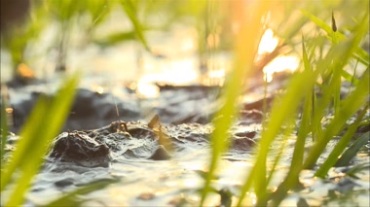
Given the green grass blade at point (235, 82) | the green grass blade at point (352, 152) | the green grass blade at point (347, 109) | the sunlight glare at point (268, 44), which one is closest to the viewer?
the green grass blade at point (235, 82)

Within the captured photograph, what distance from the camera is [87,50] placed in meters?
4.12

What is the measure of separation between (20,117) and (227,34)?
5.25ft

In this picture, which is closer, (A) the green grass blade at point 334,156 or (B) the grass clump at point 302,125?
(B) the grass clump at point 302,125

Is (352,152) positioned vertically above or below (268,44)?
below

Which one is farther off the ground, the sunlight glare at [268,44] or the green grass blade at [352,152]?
the sunlight glare at [268,44]

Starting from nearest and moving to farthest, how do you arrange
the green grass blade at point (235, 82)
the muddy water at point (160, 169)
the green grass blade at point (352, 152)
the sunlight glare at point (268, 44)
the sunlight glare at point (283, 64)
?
the green grass blade at point (235, 82)
the muddy water at point (160, 169)
the green grass blade at point (352, 152)
the sunlight glare at point (268, 44)
the sunlight glare at point (283, 64)

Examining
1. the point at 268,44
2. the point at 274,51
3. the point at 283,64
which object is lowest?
the point at 274,51

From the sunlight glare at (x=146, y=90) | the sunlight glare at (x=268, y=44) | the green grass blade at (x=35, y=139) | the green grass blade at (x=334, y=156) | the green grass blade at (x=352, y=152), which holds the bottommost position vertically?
the green grass blade at (x=35, y=139)

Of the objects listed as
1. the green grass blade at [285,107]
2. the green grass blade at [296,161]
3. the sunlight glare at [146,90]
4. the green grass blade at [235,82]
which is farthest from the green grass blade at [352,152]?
the sunlight glare at [146,90]

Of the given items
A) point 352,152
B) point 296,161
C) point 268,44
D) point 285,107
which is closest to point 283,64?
point 268,44

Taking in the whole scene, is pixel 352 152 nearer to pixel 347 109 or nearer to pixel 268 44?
pixel 347 109

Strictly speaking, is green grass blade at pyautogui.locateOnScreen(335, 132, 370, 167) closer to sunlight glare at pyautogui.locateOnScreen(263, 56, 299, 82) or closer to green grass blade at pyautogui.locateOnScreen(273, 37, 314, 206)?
green grass blade at pyautogui.locateOnScreen(273, 37, 314, 206)

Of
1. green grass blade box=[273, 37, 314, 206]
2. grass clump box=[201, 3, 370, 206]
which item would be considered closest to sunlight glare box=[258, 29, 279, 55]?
grass clump box=[201, 3, 370, 206]

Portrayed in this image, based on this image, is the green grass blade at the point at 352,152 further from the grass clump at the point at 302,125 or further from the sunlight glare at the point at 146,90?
the sunlight glare at the point at 146,90
